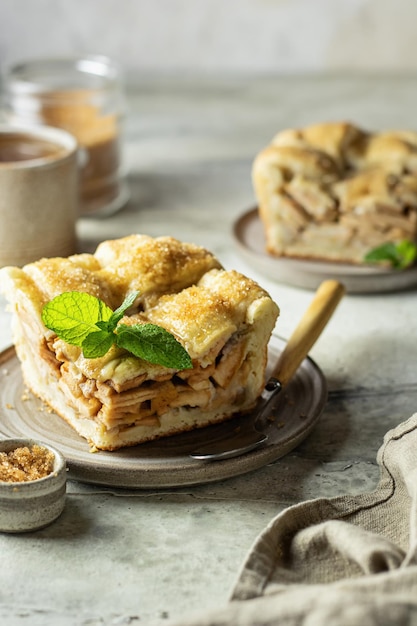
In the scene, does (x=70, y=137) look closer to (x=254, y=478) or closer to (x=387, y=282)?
(x=387, y=282)

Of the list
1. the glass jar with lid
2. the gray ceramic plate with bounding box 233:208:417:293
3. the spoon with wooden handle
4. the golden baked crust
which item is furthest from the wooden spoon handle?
the glass jar with lid

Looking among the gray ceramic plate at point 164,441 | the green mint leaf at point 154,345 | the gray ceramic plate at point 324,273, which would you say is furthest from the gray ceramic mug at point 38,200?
the green mint leaf at point 154,345

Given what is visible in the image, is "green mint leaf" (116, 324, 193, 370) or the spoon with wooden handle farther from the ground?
"green mint leaf" (116, 324, 193, 370)

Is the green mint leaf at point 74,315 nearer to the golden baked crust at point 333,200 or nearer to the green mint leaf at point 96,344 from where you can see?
the green mint leaf at point 96,344

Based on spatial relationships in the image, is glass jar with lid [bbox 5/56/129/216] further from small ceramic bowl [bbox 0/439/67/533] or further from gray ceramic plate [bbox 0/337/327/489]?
small ceramic bowl [bbox 0/439/67/533]

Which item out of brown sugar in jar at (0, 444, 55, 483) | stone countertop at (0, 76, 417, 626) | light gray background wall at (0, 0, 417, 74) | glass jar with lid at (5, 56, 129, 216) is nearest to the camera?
stone countertop at (0, 76, 417, 626)

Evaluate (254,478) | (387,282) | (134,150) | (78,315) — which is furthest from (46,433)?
(134,150)

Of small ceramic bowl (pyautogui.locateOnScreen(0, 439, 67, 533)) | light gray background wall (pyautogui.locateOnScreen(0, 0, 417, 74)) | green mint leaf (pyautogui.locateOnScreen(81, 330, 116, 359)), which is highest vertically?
green mint leaf (pyautogui.locateOnScreen(81, 330, 116, 359))

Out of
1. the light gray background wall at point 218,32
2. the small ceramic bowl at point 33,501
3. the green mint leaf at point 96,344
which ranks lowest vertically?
the light gray background wall at point 218,32
